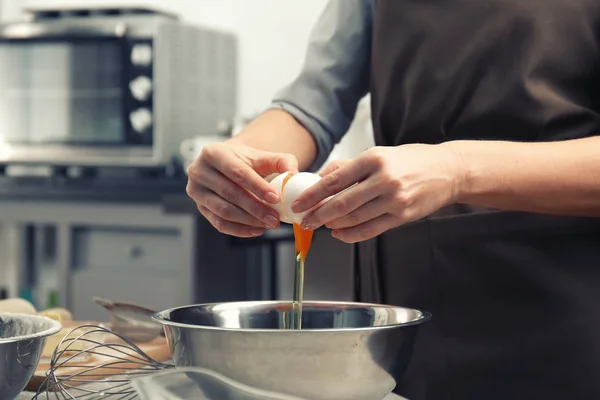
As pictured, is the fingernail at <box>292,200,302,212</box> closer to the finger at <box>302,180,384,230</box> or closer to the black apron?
the finger at <box>302,180,384,230</box>

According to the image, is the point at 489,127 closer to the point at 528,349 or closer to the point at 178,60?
the point at 528,349

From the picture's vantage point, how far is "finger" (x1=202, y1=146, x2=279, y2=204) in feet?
2.48

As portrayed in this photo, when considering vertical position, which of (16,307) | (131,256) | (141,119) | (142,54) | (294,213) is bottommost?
(131,256)

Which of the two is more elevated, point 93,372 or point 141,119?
point 141,119

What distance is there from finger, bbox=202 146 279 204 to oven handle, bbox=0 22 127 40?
148cm

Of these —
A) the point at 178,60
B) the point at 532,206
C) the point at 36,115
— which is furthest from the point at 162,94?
the point at 532,206

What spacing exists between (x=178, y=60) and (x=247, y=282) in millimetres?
635

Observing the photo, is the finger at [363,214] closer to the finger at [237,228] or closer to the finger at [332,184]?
the finger at [332,184]

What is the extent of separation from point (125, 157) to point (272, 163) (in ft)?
4.90

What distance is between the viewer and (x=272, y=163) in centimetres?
A: 81

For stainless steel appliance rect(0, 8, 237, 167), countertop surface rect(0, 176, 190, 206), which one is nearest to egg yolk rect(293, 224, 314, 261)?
countertop surface rect(0, 176, 190, 206)

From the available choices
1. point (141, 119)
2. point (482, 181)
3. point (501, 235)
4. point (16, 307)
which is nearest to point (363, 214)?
point (482, 181)

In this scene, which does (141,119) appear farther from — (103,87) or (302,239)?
(302,239)

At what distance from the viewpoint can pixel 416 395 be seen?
949mm
